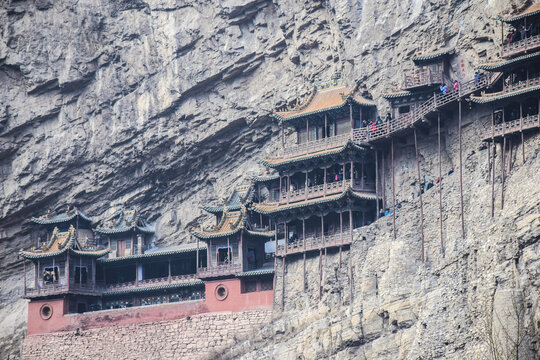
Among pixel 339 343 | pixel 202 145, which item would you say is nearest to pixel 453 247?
pixel 339 343

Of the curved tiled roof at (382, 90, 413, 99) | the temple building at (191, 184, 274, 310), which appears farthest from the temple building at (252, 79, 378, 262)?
the curved tiled roof at (382, 90, 413, 99)

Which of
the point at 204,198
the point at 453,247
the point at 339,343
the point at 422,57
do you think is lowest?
the point at 339,343

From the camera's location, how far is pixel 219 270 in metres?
64.6

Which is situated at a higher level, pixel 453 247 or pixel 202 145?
pixel 202 145

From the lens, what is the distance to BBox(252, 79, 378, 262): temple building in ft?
201

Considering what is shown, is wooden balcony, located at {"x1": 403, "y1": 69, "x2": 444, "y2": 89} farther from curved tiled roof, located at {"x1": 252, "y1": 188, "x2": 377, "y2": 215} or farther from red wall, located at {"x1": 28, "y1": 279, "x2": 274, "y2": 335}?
red wall, located at {"x1": 28, "y1": 279, "x2": 274, "y2": 335}

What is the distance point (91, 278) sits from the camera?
230 ft

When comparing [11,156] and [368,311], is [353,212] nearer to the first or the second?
[368,311]

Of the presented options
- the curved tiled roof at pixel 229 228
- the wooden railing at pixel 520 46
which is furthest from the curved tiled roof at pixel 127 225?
the wooden railing at pixel 520 46

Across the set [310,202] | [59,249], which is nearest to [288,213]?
[310,202]

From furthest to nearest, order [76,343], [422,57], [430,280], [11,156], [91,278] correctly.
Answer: [11,156] → [91,278] → [76,343] → [422,57] → [430,280]

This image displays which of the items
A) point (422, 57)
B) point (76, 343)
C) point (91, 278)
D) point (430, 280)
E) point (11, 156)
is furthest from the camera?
point (11, 156)

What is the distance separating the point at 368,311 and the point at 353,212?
955cm

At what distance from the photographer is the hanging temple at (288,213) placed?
54000 millimetres
